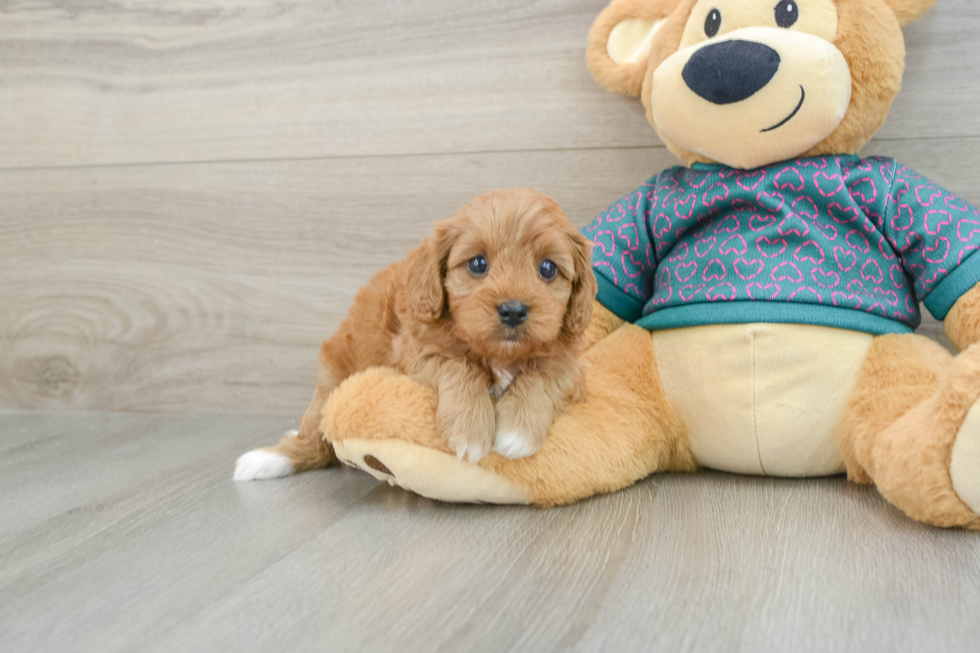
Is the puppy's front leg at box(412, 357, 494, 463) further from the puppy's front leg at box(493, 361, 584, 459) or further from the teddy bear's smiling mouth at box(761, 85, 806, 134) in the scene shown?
the teddy bear's smiling mouth at box(761, 85, 806, 134)

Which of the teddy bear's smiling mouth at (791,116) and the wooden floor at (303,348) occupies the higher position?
the teddy bear's smiling mouth at (791,116)

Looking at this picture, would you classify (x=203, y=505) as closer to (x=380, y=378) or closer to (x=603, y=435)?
(x=380, y=378)

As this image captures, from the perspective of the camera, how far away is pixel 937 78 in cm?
126

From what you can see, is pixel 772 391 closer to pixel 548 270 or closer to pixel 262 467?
pixel 548 270

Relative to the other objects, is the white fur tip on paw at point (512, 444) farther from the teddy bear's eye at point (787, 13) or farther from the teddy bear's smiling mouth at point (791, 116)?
the teddy bear's eye at point (787, 13)

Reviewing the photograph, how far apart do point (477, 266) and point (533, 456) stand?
0.26 m

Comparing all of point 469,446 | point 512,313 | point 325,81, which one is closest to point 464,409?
point 469,446

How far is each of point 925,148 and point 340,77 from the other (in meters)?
1.11

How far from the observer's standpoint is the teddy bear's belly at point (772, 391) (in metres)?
1.05

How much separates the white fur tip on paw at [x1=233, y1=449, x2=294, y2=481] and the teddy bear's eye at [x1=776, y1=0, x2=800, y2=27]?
1016mm

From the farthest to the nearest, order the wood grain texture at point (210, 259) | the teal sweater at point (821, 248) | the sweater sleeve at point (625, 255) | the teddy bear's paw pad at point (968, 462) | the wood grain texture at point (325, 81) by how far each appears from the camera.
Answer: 1. the wood grain texture at point (210, 259)
2. the wood grain texture at point (325, 81)
3. the sweater sleeve at point (625, 255)
4. the teal sweater at point (821, 248)
5. the teddy bear's paw pad at point (968, 462)

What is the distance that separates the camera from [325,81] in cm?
157

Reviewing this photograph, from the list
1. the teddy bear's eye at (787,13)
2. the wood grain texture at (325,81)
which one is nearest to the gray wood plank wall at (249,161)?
the wood grain texture at (325,81)

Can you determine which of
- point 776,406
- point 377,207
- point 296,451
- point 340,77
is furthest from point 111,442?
point 776,406
